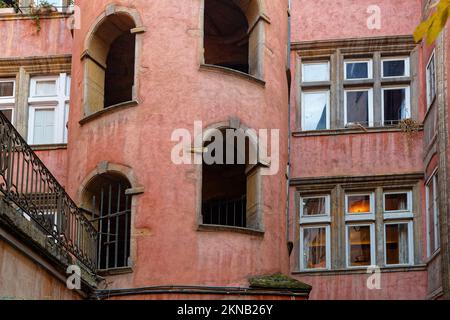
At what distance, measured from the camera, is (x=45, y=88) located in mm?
21641

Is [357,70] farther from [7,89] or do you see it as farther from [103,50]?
[7,89]

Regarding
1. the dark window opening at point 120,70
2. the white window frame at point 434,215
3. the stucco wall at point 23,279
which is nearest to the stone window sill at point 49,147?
the dark window opening at point 120,70

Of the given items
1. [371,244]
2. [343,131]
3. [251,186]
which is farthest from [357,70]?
[251,186]

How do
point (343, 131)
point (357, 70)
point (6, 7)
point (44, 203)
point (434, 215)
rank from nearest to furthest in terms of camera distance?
point (44, 203) → point (434, 215) → point (343, 131) → point (357, 70) → point (6, 7)

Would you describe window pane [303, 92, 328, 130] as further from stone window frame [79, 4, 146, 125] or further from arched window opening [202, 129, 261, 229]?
stone window frame [79, 4, 146, 125]

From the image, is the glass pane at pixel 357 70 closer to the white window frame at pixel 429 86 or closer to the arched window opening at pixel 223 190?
Answer: the white window frame at pixel 429 86

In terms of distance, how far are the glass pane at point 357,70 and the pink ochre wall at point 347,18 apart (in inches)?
24.6

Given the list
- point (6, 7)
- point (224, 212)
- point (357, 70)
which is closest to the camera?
point (224, 212)

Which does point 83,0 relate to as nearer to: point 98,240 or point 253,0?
point 253,0

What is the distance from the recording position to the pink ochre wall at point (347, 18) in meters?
21.9

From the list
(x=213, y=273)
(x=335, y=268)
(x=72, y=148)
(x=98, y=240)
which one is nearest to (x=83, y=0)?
(x=72, y=148)

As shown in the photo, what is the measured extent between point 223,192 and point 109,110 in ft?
12.4

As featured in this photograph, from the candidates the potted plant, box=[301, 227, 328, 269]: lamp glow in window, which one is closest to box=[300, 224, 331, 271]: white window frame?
box=[301, 227, 328, 269]: lamp glow in window

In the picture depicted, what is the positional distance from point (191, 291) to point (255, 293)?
44.2 inches
